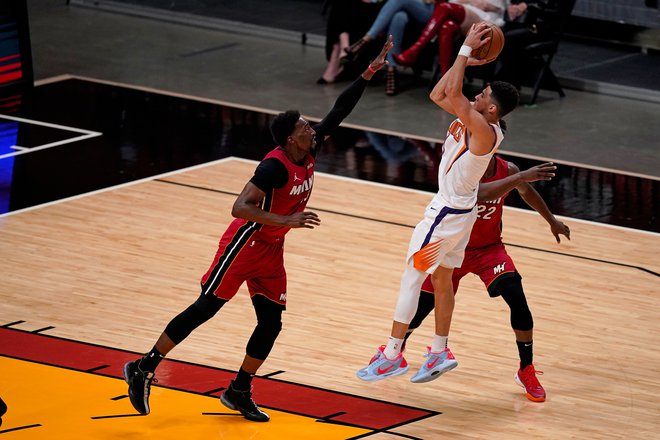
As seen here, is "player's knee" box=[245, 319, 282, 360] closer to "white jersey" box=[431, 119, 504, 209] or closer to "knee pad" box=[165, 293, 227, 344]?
"knee pad" box=[165, 293, 227, 344]

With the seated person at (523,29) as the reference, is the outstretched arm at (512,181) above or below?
above

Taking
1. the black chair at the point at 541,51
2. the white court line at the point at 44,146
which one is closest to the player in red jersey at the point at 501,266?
the white court line at the point at 44,146

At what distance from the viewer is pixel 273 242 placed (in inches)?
239

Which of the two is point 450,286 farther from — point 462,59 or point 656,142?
point 656,142

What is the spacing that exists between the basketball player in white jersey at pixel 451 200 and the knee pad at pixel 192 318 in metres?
1.02

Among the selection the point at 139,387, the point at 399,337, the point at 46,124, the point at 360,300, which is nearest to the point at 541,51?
the point at 46,124

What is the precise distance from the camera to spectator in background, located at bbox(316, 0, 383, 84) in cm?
1353

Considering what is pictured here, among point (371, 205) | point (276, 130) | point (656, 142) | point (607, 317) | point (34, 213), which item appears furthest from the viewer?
point (656, 142)

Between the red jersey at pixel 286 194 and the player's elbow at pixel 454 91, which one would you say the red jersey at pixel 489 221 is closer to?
A: the player's elbow at pixel 454 91

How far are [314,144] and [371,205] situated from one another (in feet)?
12.7

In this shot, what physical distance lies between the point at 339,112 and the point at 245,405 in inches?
60.8

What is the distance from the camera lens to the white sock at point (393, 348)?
21.5ft

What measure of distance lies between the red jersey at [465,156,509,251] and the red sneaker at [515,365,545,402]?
694 millimetres

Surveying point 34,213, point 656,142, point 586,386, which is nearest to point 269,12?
point 656,142
